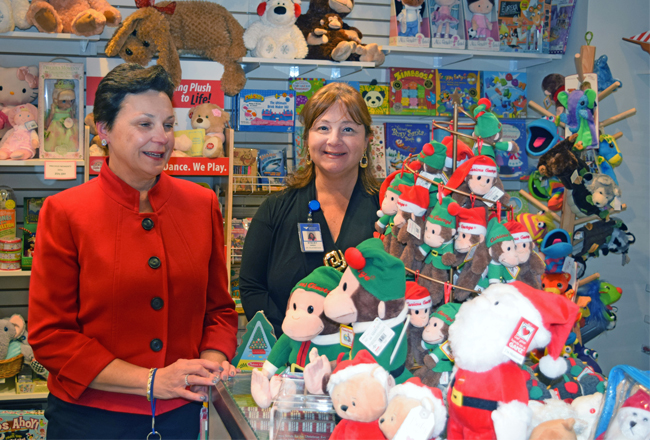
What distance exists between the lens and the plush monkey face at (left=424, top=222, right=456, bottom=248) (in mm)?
1448

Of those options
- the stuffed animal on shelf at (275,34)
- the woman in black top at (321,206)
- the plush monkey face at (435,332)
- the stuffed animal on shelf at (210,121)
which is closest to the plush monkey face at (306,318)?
the plush monkey face at (435,332)

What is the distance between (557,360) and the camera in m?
1.13

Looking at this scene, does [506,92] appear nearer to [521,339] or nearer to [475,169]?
[475,169]

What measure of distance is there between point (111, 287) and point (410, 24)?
9.43ft

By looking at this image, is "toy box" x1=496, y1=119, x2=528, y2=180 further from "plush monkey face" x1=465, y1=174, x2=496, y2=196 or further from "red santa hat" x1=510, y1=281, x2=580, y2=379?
"red santa hat" x1=510, y1=281, x2=580, y2=379

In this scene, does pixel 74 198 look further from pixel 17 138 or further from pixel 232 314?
pixel 17 138

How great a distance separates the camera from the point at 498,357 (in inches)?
41.7

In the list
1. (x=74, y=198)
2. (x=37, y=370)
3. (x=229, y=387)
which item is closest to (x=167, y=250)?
(x=74, y=198)

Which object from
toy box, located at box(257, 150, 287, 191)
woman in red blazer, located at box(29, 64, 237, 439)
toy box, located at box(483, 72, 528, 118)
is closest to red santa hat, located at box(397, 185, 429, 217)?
woman in red blazer, located at box(29, 64, 237, 439)

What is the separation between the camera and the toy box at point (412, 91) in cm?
379

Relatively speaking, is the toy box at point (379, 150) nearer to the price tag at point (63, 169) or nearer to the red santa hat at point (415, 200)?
the price tag at point (63, 169)

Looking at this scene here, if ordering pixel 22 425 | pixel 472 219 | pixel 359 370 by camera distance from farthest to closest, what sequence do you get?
pixel 22 425 → pixel 472 219 → pixel 359 370

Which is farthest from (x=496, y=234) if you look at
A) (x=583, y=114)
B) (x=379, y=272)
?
(x=583, y=114)

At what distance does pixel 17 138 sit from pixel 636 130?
12.4 feet
